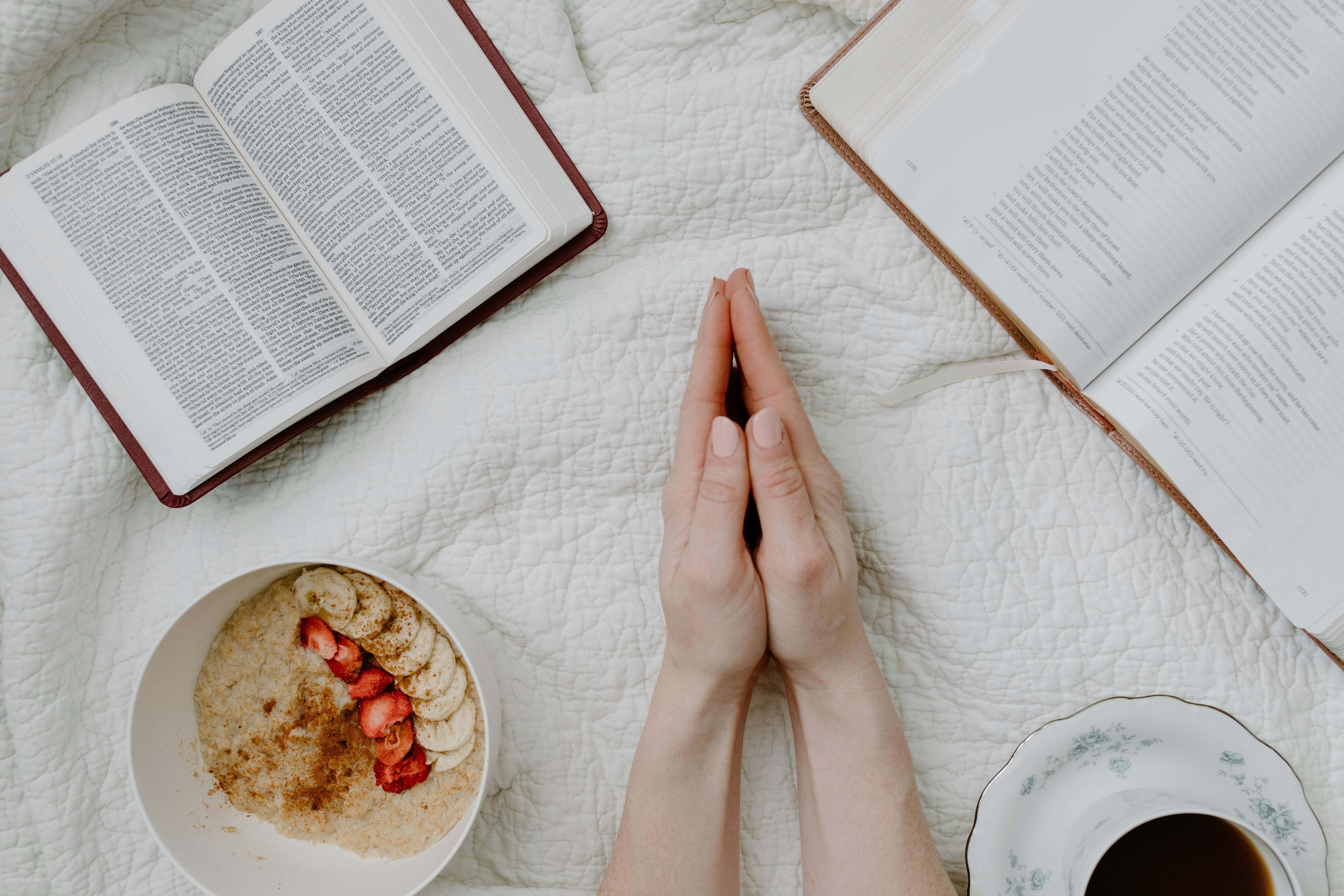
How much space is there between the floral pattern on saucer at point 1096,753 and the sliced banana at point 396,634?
0.57 metres

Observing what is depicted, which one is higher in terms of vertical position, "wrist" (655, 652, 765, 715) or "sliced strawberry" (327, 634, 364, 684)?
"wrist" (655, 652, 765, 715)

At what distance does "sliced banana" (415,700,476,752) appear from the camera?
30.4 inches

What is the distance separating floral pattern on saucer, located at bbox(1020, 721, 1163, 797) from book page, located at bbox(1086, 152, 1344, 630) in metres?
0.19

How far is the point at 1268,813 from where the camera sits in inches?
28.6

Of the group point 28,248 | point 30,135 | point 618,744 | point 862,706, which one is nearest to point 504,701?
point 618,744

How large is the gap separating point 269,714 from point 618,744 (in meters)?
0.34

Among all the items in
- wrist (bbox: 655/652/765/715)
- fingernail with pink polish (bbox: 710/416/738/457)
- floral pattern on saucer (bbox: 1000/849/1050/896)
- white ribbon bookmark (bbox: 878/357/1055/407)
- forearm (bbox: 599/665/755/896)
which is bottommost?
forearm (bbox: 599/665/755/896)

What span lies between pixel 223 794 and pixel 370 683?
19 centimetres

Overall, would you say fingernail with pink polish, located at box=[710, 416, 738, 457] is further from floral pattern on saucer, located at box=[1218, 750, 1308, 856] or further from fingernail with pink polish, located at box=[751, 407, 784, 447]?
floral pattern on saucer, located at box=[1218, 750, 1308, 856]

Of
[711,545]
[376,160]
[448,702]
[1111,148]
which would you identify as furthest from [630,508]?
[1111,148]

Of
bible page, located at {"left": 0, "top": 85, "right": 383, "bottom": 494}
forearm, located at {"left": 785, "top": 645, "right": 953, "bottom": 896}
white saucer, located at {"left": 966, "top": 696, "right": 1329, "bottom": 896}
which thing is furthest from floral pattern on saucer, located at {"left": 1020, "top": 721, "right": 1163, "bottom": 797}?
bible page, located at {"left": 0, "top": 85, "right": 383, "bottom": 494}

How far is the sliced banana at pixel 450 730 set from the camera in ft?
2.53

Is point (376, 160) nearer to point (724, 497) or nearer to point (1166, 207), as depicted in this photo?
point (724, 497)

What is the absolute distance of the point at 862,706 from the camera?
0.75 meters
